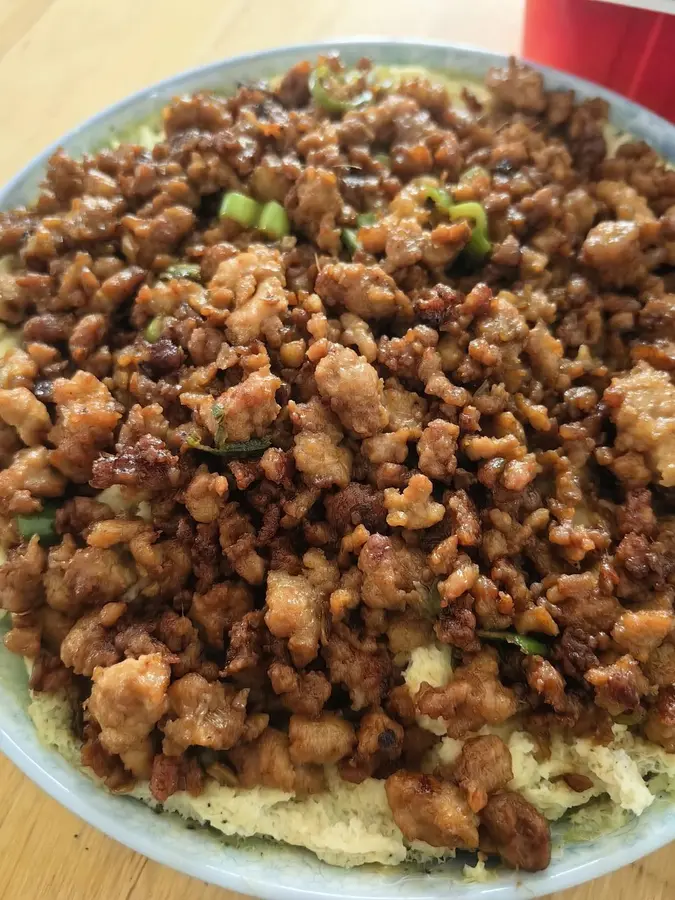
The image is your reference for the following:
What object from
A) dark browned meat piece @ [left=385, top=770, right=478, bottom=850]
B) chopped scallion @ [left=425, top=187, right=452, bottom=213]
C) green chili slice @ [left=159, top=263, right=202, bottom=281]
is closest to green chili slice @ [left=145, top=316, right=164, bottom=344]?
green chili slice @ [left=159, top=263, right=202, bottom=281]

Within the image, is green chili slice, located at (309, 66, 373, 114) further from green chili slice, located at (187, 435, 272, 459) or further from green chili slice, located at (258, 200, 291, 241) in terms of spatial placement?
green chili slice, located at (187, 435, 272, 459)

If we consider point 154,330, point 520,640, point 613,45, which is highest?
point 613,45

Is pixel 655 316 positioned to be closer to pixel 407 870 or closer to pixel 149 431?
pixel 149 431

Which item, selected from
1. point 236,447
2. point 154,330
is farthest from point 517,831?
point 154,330

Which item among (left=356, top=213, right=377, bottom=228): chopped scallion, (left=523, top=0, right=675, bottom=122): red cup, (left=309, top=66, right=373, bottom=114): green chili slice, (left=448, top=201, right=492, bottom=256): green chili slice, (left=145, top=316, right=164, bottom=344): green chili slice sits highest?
(left=523, top=0, right=675, bottom=122): red cup

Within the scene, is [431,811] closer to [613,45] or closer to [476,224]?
[476,224]

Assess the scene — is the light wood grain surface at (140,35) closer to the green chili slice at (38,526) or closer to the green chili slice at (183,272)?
the green chili slice at (183,272)

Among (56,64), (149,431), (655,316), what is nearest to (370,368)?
(149,431)
